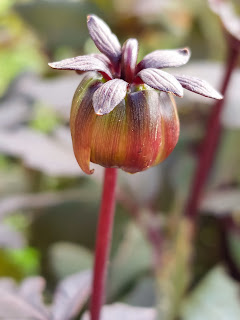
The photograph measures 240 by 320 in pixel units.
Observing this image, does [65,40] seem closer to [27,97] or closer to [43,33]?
[43,33]

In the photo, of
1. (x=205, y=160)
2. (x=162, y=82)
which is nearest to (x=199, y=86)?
(x=162, y=82)

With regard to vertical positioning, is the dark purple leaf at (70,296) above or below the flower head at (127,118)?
below

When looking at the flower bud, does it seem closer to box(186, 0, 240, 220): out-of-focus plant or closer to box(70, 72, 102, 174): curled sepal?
box(70, 72, 102, 174): curled sepal

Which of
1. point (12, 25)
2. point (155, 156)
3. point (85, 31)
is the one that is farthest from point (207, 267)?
point (12, 25)

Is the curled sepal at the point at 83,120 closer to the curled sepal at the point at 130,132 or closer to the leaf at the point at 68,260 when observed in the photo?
the curled sepal at the point at 130,132

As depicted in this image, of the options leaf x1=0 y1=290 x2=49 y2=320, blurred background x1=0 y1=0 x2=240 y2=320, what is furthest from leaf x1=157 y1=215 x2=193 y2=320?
leaf x1=0 y1=290 x2=49 y2=320

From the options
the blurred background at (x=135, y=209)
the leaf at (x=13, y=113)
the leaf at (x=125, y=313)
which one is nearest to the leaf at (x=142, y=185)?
the blurred background at (x=135, y=209)
